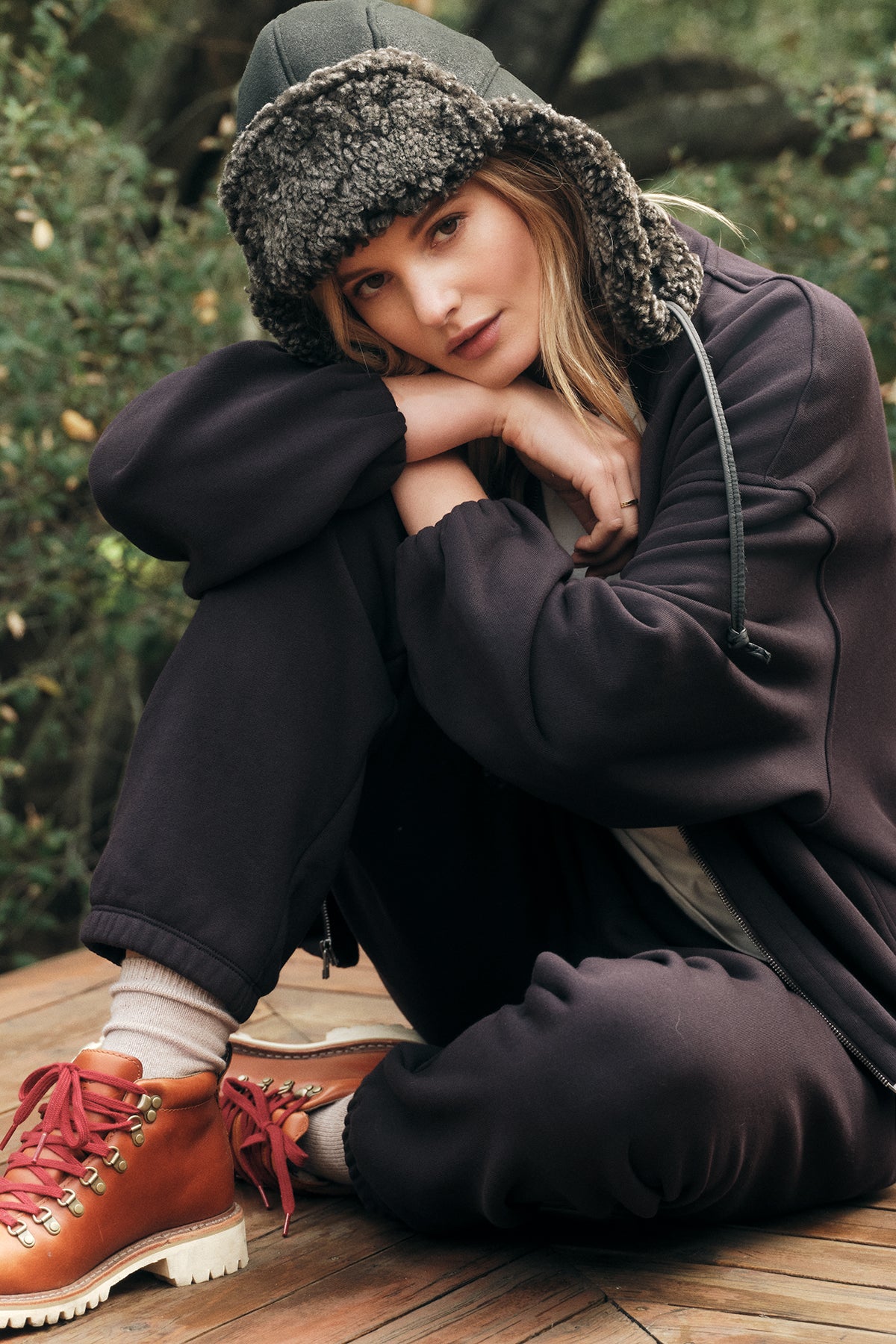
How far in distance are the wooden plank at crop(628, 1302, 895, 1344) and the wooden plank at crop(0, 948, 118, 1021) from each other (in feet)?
4.27

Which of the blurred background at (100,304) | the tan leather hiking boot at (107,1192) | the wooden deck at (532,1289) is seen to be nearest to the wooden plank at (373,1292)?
the wooden deck at (532,1289)

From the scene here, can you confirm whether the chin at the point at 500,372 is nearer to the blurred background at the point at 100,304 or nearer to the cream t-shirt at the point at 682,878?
the cream t-shirt at the point at 682,878

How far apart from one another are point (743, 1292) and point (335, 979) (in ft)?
3.89

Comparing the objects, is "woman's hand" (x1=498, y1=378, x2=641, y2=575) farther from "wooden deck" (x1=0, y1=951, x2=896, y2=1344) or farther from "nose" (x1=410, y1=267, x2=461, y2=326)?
"wooden deck" (x1=0, y1=951, x2=896, y2=1344)

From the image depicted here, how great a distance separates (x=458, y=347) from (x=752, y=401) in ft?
1.17

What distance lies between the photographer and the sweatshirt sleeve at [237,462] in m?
1.41

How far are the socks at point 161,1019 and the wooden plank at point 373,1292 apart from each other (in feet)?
0.79

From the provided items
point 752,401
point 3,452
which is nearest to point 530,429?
point 752,401

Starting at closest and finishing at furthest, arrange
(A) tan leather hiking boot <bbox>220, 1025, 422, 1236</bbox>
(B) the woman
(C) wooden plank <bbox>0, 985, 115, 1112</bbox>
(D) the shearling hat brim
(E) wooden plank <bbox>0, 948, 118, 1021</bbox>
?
(B) the woman → (D) the shearling hat brim → (A) tan leather hiking boot <bbox>220, 1025, 422, 1236</bbox> → (C) wooden plank <bbox>0, 985, 115, 1112</bbox> → (E) wooden plank <bbox>0, 948, 118, 1021</bbox>

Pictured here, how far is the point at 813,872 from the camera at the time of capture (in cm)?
137

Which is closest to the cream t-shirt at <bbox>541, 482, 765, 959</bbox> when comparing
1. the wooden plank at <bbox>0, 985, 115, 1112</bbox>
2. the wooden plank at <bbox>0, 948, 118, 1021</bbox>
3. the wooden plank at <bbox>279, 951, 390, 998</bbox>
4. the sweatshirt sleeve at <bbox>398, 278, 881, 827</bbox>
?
the sweatshirt sleeve at <bbox>398, 278, 881, 827</bbox>

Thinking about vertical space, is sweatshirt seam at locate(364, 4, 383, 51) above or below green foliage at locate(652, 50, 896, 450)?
above

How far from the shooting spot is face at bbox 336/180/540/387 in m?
1.46

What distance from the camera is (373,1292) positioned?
1290 mm
